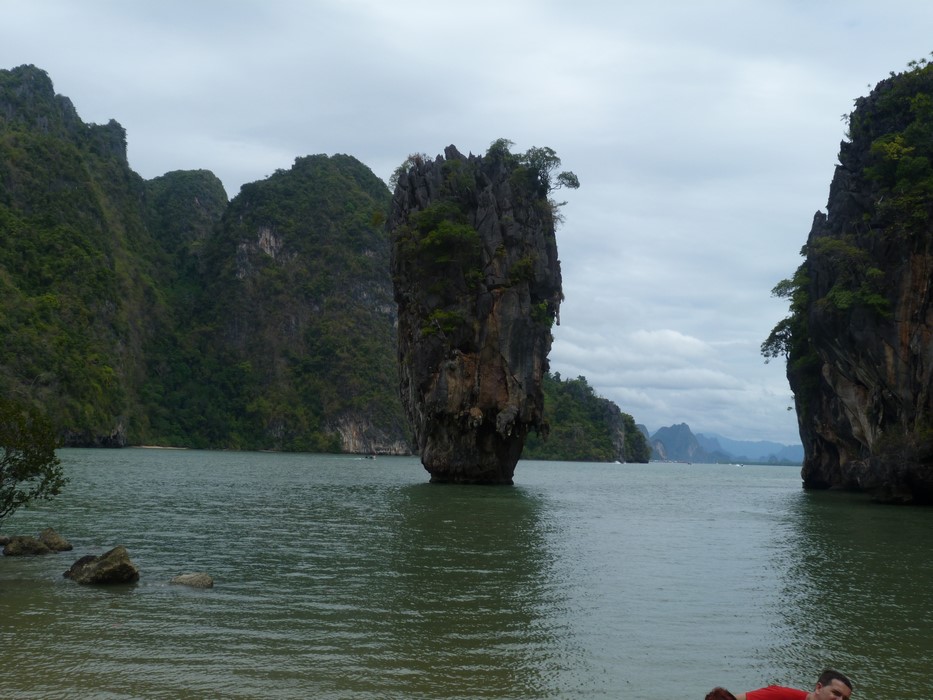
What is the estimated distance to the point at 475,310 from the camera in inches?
1950

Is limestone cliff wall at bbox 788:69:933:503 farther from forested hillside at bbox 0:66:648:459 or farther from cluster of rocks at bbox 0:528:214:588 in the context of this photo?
forested hillside at bbox 0:66:648:459


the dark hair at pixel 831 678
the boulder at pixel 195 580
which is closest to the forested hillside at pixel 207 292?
the boulder at pixel 195 580

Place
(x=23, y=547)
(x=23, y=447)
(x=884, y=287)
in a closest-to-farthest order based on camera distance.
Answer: (x=23, y=447) < (x=23, y=547) < (x=884, y=287)

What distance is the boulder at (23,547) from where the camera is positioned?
17.6 m

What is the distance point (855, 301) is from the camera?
39688 mm

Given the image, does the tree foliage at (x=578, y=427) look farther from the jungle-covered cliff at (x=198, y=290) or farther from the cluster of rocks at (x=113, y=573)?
the cluster of rocks at (x=113, y=573)

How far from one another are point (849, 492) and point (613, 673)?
1902 inches

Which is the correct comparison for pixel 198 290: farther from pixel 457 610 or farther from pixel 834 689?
pixel 834 689

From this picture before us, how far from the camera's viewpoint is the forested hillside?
115438 millimetres

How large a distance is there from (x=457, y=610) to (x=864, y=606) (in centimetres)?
755

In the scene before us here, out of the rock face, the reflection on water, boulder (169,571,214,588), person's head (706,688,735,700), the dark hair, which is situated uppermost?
the rock face

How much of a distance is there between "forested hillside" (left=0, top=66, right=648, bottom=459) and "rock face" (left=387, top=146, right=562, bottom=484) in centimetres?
6727

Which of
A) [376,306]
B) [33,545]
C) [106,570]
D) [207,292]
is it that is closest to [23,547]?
[33,545]

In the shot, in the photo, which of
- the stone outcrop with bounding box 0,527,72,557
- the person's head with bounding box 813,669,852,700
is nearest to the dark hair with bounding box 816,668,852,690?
the person's head with bounding box 813,669,852,700
